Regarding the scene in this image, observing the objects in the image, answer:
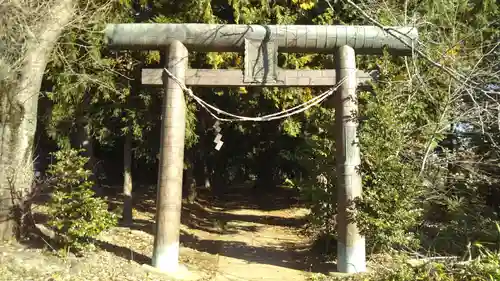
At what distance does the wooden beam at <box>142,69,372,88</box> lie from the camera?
7.63 m

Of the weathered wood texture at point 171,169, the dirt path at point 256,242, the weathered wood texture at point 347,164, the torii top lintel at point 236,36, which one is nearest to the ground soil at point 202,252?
the dirt path at point 256,242

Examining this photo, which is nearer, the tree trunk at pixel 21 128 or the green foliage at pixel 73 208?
the green foliage at pixel 73 208

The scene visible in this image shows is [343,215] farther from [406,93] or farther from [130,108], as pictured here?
[130,108]

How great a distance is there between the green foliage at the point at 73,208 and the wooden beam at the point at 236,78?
5.76 feet

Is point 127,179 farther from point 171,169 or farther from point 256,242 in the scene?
point 171,169

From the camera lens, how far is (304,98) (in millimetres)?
11023

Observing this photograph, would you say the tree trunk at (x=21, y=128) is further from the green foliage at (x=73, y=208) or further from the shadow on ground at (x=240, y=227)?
the shadow on ground at (x=240, y=227)

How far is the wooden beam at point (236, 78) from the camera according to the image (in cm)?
763

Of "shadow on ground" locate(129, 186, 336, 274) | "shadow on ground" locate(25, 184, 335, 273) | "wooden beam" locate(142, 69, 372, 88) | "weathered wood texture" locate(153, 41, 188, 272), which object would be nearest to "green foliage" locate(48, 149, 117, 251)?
"shadow on ground" locate(25, 184, 335, 273)

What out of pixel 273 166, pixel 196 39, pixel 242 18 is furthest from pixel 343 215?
pixel 273 166

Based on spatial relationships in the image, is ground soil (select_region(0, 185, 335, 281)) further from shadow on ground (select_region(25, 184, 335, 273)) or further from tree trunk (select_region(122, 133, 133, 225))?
tree trunk (select_region(122, 133, 133, 225))

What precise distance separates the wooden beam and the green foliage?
1756 millimetres

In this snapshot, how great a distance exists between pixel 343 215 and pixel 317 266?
1432 millimetres

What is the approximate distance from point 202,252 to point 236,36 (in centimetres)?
444
